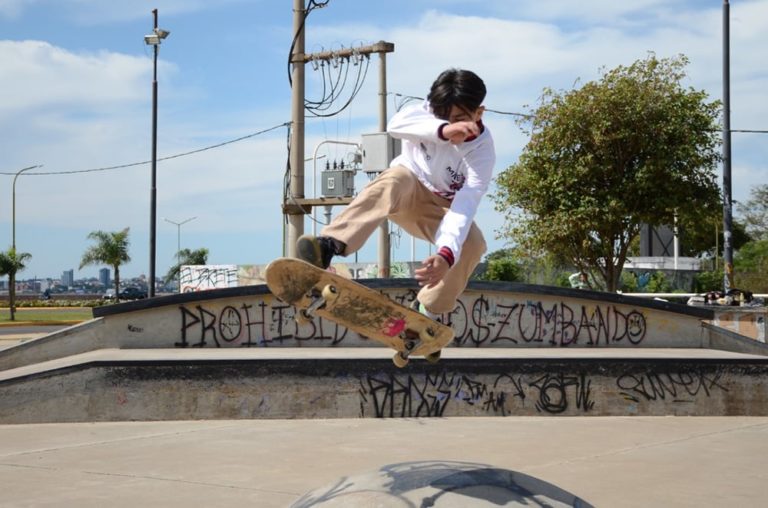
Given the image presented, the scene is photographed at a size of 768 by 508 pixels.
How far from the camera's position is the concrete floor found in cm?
888

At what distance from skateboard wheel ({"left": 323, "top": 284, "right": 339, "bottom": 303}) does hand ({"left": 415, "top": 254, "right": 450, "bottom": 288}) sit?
19.1 inches

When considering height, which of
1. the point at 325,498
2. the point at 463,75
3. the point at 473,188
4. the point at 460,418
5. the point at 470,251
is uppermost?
the point at 463,75

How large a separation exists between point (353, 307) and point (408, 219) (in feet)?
2.12

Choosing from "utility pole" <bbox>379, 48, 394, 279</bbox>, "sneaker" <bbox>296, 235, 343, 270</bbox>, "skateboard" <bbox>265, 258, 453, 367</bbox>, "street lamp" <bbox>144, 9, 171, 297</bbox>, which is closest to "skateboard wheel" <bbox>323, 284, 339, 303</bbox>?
"skateboard" <bbox>265, 258, 453, 367</bbox>

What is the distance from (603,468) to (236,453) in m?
4.29

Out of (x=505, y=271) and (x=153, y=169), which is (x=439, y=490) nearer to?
(x=153, y=169)

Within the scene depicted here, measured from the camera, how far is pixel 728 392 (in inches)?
577

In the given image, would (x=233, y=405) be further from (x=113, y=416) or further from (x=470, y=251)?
(x=470, y=251)

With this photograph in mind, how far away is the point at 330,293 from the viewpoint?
204 inches

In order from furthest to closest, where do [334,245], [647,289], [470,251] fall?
[647,289], [470,251], [334,245]

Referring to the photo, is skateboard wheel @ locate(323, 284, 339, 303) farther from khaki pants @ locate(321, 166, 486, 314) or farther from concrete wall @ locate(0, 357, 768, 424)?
concrete wall @ locate(0, 357, 768, 424)

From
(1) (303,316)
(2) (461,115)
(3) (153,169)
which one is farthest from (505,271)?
(1) (303,316)

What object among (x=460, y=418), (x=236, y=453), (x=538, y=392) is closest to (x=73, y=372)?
(x=236, y=453)

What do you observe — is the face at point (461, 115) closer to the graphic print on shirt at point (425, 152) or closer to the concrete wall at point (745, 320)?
the graphic print on shirt at point (425, 152)
